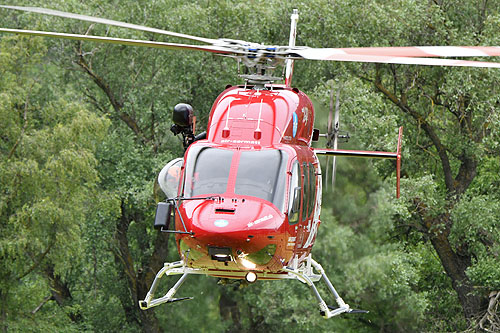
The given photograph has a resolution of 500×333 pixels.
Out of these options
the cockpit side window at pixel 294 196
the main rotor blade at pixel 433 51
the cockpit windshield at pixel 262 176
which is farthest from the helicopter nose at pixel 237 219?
the main rotor blade at pixel 433 51

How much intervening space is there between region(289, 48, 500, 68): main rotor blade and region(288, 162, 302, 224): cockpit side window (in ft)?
4.28

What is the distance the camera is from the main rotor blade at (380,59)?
33.8 feet

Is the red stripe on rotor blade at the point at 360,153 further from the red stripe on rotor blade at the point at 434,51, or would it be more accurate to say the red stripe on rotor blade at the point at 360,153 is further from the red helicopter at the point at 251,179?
the red stripe on rotor blade at the point at 434,51

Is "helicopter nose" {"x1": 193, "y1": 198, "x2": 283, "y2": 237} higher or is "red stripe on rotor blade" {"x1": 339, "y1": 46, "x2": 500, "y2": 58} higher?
"red stripe on rotor blade" {"x1": 339, "y1": 46, "x2": 500, "y2": 58}

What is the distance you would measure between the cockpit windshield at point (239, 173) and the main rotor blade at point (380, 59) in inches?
48.3

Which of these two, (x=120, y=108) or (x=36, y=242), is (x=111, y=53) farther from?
(x=36, y=242)

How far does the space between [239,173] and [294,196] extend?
72cm

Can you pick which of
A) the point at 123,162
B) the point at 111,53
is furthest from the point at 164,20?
the point at 123,162

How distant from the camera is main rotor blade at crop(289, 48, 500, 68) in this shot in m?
10.3

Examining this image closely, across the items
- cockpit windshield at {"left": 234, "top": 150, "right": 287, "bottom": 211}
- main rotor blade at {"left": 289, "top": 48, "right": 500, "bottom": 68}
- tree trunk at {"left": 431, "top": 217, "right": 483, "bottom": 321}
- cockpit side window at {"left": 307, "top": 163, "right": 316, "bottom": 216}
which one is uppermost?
main rotor blade at {"left": 289, "top": 48, "right": 500, "bottom": 68}

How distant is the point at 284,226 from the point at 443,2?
1505cm

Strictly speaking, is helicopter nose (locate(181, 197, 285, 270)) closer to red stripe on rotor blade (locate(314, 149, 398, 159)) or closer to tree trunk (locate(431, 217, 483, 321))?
red stripe on rotor blade (locate(314, 149, 398, 159))

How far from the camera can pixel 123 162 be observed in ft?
81.1

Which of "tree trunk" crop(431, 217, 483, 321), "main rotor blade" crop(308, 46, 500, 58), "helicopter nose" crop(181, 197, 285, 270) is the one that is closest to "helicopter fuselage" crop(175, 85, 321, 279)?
"helicopter nose" crop(181, 197, 285, 270)
